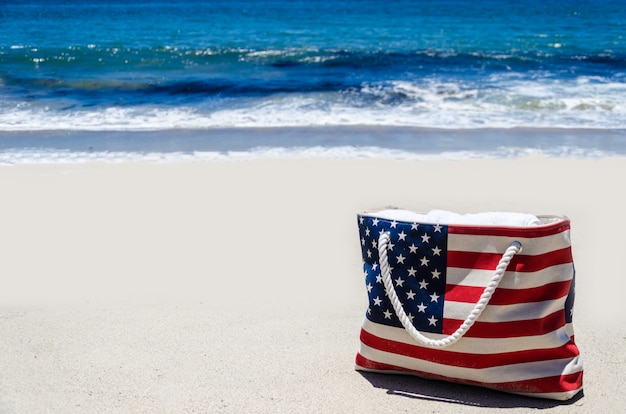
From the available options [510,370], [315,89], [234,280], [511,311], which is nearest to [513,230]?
[511,311]

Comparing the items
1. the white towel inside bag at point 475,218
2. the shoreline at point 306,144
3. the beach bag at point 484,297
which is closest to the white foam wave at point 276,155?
the shoreline at point 306,144

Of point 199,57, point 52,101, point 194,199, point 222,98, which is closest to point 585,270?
point 194,199

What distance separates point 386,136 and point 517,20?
78.4 ft

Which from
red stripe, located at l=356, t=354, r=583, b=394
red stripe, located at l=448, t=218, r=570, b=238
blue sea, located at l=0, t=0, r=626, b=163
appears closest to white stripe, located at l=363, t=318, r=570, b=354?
red stripe, located at l=356, t=354, r=583, b=394

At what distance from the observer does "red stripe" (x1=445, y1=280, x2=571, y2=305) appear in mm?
2770

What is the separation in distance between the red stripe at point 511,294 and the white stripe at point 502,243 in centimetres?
15

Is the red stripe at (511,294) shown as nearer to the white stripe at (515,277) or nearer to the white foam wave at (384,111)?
the white stripe at (515,277)

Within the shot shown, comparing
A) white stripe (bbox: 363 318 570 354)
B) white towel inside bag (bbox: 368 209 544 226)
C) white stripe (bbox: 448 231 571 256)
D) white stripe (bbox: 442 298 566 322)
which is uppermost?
white towel inside bag (bbox: 368 209 544 226)

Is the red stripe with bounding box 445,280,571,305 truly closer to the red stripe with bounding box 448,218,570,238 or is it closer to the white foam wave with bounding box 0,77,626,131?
the red stripe with bounding box 448,218,570,238

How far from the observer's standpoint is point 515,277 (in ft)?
Result: 9.02

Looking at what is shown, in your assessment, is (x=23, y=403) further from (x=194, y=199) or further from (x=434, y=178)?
(x=434, y=178)

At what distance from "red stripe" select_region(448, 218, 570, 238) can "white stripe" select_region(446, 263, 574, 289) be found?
5.9 inches

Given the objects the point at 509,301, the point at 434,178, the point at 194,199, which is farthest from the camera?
the point at 434,178

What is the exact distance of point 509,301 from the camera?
277cm
